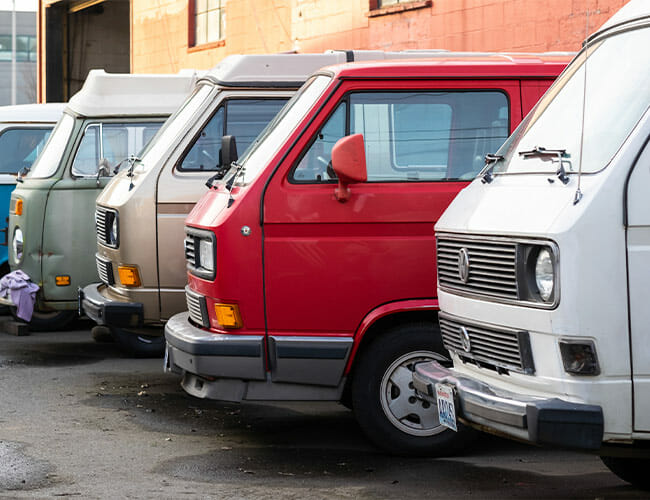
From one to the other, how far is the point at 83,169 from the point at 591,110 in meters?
7.04

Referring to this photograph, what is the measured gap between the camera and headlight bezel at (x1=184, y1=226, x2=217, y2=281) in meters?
6.90

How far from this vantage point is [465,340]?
219 inches

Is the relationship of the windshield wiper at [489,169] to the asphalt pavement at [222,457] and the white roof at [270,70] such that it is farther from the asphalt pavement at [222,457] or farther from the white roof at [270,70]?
the white roof at [270,70]

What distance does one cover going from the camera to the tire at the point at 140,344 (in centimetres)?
1078

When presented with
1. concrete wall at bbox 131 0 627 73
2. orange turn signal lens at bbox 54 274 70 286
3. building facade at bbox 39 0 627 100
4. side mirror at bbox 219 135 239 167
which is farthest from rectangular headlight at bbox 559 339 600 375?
concrete wall at bbox 131 0 627 73

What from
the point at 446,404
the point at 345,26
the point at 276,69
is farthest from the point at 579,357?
the point at 345,26

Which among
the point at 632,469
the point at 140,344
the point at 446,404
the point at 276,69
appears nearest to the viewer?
the point at 446,404

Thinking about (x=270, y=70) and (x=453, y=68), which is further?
(x=270, y=70)

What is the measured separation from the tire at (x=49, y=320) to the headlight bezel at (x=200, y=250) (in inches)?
214

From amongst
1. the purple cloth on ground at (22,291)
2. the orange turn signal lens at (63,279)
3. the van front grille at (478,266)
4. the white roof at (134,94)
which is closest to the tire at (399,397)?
the van front grille at (478,266)

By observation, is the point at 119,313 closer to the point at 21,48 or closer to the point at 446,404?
the point at 446,404

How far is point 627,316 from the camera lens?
4.75 m

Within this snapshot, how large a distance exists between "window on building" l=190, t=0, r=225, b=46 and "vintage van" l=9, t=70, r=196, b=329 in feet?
47.3

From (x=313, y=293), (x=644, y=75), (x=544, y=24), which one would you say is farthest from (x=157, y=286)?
(x=544, y=24)
